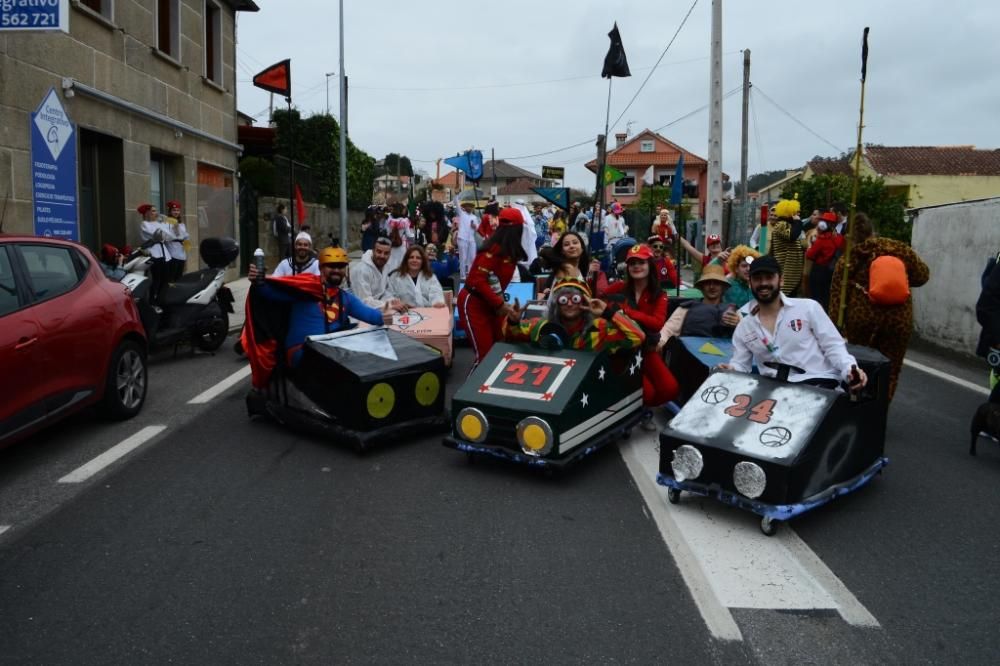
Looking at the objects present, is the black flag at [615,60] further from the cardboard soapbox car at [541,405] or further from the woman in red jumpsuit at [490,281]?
the cardboard soapbox car at [541,405]

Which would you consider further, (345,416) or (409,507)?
(345,416)

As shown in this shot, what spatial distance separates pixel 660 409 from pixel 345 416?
2898mm

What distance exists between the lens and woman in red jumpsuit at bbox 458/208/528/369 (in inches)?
287

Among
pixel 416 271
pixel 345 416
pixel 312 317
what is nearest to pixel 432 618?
pixel 345 416

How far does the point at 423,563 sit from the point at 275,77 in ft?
36.0

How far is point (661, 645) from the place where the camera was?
133 inches

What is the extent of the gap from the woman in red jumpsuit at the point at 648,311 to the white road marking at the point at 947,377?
153 inches

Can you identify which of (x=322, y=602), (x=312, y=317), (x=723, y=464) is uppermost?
(x=312, y=317)

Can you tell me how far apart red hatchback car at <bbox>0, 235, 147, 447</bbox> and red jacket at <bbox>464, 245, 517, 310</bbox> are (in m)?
2.87

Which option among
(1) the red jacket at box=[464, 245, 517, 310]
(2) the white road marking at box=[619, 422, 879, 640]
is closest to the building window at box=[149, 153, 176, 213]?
(1) the red jacket at box=[464, 245, 517, 310]

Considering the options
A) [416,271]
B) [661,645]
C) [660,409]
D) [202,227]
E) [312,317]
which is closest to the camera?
[661,645]

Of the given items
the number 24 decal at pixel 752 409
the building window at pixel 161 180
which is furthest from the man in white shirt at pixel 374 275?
the building window at pixel 161 180

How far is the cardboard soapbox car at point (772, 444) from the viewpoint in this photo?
460cm

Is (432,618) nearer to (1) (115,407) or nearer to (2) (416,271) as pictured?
(1) (115,407)
